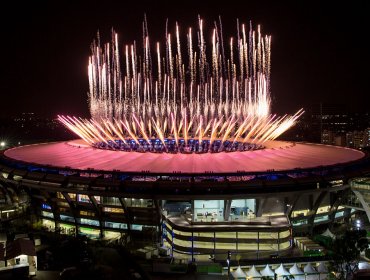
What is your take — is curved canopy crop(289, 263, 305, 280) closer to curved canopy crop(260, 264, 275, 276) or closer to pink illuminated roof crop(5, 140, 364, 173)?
curved canopy crop(260, 264, 275, 276)

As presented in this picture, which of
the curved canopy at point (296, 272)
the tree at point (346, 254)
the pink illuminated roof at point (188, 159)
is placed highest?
the pink illuminated roof at point (188, 159)

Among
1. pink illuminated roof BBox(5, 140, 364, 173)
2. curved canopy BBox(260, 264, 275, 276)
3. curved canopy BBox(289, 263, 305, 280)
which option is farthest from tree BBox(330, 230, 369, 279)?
pink illuminated roof BBox(5, 140, 364, 173)

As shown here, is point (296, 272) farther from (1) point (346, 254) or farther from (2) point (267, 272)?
(1) point (346, 254)

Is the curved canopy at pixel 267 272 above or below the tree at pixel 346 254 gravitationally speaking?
below

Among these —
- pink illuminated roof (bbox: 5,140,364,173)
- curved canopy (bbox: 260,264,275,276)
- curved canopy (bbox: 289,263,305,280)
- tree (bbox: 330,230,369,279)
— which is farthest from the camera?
pink illuminated roof (bbox: 5,140,364,173)

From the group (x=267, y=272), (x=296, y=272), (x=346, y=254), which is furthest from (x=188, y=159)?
→ (x=346, y=254)

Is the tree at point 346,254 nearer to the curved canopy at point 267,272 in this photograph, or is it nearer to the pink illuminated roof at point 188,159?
the curved canopy at point 267,272

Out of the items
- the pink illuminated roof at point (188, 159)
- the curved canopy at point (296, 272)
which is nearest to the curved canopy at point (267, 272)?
the curved canopy at point (296, 272)

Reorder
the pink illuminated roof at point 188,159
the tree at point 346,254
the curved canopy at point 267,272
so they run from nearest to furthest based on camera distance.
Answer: the tree at point 346,254 → the curved canopy at point 267,272 → the pink illuminated roof at point 188,159

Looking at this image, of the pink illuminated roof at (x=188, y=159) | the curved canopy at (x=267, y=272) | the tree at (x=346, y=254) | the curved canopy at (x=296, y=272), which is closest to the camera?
the tree at (x=346, y=254)
